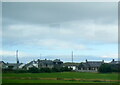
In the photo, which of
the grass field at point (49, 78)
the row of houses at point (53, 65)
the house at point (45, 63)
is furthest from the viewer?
the house at point (45, 63)

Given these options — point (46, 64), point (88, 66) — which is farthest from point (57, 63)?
point (88, 66)

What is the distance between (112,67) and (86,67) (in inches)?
182

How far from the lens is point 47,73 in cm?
1065

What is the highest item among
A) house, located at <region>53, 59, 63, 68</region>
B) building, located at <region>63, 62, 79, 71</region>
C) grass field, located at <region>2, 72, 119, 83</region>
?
house, located at <region>53, 59, 63, 68</region>

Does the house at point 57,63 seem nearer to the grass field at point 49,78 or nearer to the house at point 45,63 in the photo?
the house at point 45,63

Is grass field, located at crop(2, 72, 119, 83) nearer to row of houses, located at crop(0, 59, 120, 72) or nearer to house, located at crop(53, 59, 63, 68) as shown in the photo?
row of houses, located at crop(0, 59, 120, 72)

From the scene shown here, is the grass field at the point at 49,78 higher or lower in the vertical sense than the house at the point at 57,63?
lower

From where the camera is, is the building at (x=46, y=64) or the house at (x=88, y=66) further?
the house at (x=88, y=66)

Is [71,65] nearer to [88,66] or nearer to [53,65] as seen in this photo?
[88,66]

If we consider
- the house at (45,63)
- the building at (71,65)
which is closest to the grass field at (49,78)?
the house at (45,63)

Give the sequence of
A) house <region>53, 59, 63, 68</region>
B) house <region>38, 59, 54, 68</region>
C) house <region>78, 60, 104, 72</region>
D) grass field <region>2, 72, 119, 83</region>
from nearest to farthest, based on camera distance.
Answer: grass field <region>2, 72, 119, 83</region> → house <region>53, 59, 63, 68</region> → house <region>38, 59, 54, 68</region> → house <region>78, 60, 104, 72</region>

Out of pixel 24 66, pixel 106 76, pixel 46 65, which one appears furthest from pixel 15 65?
pixel 106 76

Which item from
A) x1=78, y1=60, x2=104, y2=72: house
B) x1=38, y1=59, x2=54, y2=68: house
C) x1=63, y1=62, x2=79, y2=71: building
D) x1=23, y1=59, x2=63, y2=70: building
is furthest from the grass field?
x1=78, y1=60, x2=104, y2=72: house

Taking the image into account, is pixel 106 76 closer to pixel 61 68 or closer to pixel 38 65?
pixel 61 68
